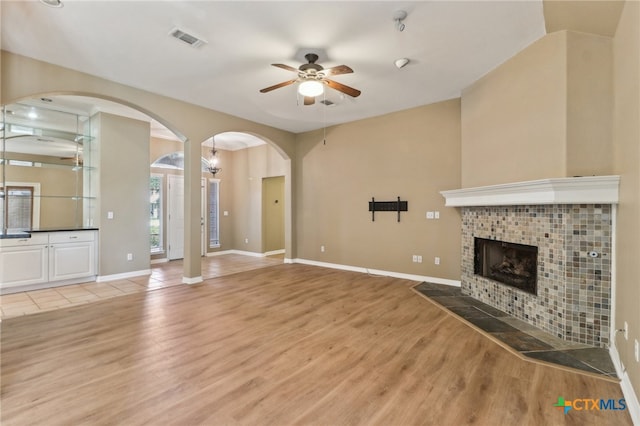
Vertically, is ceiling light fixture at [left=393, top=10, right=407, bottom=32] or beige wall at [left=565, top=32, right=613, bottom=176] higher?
ceiling light fixture at [left=393, top=10, right=407, bottom=32]

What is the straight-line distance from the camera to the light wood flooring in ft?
5.81

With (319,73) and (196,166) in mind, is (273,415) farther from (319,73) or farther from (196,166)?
(196,166)

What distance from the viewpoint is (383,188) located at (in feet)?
17.9

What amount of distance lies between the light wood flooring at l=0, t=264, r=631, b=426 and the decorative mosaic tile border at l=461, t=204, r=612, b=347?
2.24 feet

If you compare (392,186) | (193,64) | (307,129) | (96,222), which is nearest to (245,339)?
(193,64)

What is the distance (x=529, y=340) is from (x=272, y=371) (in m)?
2.43

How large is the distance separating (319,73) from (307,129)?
3.30 m

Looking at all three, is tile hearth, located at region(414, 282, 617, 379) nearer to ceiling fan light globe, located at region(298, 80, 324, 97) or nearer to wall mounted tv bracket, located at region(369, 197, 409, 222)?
wall mounted tv bracket, located at region(369, 197, 409, 222)

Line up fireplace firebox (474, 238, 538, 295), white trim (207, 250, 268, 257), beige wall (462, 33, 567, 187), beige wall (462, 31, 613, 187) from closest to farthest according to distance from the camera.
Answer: beige wall (462, 31, 613, 187) → beige wall (462, 33, 567, 187) → fireplace firebox (474, 238, 538, 295) → white trim (207, 250, 268, 257)

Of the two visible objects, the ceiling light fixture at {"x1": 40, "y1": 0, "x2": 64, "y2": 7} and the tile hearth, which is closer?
the tile hearth

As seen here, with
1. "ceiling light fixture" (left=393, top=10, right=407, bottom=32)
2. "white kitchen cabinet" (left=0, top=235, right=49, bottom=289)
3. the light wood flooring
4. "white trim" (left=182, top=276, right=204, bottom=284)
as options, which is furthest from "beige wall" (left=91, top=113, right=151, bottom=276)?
"ceiling light fixture" (left=393, top=10, right=407, bottom=32)

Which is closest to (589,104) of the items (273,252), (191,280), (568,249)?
(568,249)

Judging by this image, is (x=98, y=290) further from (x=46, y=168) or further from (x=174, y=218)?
(x=174, y=218)

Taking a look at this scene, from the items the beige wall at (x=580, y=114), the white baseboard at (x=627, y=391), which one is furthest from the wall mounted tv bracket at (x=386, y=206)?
the white baseboard at (x=627, y=391)
